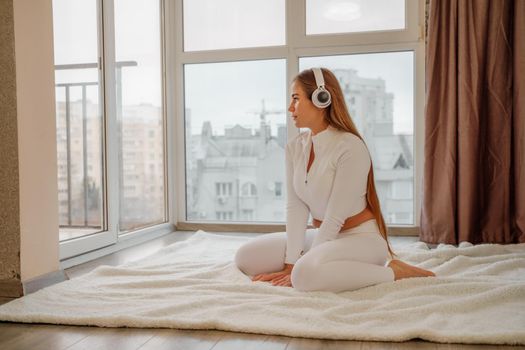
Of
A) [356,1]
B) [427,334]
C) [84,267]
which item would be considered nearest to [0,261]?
[84,267]

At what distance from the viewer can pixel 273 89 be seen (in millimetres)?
3832

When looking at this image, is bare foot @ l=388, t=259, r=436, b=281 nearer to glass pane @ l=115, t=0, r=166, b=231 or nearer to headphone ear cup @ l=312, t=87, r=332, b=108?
headphone ear cup @ l=312, t=87, r=332, b=108

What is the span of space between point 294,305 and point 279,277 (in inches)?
13.8

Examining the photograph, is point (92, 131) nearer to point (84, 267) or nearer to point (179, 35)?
point (84, 267)

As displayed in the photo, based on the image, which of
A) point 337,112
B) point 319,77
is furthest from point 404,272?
point 319,77

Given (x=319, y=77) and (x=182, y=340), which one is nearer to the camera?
(x=182, y=340)

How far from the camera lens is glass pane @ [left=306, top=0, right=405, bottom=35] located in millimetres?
3547

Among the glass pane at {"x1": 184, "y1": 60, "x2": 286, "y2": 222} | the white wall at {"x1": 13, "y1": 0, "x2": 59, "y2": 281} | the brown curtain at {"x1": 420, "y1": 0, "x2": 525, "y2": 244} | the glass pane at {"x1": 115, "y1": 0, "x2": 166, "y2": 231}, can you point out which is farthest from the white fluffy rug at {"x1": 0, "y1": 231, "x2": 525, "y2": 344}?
the glass pane at {"x1": 184, "y1": 60, "x2": 286, "y2": 222}

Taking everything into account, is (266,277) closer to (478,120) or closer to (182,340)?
(182,340)

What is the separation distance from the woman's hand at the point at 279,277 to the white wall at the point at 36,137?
878 mm

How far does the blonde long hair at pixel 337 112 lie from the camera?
201 centimetres

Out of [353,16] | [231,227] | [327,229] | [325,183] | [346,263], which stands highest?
[353,16]

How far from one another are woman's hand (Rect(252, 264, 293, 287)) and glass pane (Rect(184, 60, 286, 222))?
170cm

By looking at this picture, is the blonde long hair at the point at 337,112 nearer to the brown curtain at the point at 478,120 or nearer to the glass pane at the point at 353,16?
the brown curtain at the point at 478,120
